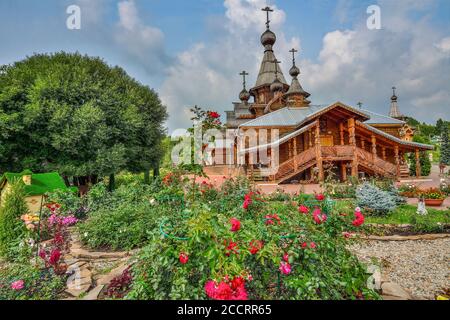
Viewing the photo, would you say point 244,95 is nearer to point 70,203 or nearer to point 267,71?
point 267,71

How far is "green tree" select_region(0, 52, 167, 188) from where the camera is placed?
1216 cm

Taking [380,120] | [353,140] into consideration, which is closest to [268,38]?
[380,120]

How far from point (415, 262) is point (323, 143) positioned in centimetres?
1397

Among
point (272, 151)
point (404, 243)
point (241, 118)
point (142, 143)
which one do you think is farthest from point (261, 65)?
point (404, 243)

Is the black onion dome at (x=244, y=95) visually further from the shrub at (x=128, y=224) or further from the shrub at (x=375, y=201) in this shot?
the shrub at (x=128, y=224)

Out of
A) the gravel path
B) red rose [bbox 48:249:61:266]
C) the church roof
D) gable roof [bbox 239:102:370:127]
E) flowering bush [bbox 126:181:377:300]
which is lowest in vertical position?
the gravel path

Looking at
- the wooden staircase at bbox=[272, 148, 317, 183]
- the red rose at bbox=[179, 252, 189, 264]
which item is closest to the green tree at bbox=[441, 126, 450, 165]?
the wooden staircase at bbox=[272, 148, 317, 183]

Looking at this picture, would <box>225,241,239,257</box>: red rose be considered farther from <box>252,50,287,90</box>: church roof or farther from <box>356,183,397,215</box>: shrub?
<box>252,50,287,90</box>: church roof

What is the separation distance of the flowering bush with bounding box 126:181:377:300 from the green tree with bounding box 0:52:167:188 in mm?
12774

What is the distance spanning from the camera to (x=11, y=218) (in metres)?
A: 4.65

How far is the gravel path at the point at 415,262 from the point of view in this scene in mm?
3074

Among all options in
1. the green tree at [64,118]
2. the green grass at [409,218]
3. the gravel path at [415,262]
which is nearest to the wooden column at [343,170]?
the green grass at [409,218]

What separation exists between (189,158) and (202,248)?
188 centimetres
